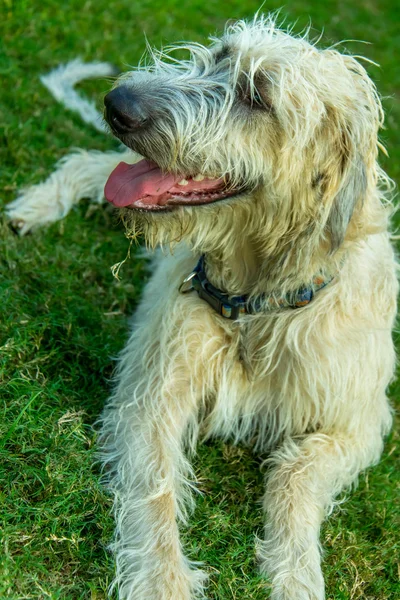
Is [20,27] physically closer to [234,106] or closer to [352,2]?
[234,106]

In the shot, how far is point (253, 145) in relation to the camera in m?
3.20

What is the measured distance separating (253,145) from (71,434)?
147 cm

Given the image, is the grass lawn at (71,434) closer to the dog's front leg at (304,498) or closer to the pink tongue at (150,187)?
the dog's front leg at (304,498)

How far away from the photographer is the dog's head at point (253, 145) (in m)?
3.18

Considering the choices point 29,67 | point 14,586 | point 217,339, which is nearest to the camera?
point 14,586

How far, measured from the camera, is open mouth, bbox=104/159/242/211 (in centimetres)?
327

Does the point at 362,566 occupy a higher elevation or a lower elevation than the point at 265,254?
lower

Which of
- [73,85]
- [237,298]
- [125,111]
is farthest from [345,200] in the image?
[73,85]

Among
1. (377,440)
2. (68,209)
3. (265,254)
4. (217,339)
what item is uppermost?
(265,254)

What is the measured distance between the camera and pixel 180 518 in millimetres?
3469

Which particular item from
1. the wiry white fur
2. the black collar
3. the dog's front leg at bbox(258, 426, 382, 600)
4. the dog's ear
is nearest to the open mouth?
the dog's ear

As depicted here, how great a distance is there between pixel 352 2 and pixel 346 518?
24.2 feet

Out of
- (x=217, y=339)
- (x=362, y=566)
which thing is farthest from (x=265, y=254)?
(x=362, y=566)

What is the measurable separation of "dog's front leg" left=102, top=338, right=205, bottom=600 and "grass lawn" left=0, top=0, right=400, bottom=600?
0.31 ft
